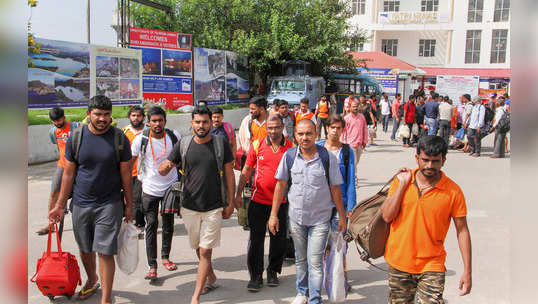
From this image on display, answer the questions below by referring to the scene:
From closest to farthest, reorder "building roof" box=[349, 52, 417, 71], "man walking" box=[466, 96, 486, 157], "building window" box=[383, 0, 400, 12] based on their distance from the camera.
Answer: "man walking" box=[466, 96, 486, 157] → "building roof" box=[349, 52, 417, 71] → "building window" box=[383, 0, 400, 12]

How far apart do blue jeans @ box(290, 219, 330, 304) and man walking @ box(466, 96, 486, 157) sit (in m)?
12.4

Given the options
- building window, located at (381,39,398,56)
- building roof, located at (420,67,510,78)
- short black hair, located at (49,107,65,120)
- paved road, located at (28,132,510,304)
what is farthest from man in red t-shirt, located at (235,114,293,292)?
building window, located at (381,39,398,56)

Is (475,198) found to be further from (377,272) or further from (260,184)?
(260,184)

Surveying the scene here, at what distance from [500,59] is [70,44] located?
40.8 meters

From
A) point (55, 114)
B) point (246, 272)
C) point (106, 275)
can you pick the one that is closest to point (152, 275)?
point (106, 275)

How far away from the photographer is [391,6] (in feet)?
155

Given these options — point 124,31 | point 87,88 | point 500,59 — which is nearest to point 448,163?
point 87,88

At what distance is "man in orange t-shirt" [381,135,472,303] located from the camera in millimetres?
3043

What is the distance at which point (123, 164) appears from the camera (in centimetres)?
410

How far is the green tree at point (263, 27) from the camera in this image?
26.8 m

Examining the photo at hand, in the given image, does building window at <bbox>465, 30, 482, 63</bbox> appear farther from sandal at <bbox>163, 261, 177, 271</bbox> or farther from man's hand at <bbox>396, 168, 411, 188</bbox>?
man's hand at <bbox>396, 168, 411, 188</bbox>

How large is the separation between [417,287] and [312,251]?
108 centimetres

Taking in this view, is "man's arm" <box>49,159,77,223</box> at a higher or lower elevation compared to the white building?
lower

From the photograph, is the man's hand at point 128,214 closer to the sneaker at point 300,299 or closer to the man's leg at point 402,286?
the sneaker at point 300,299
